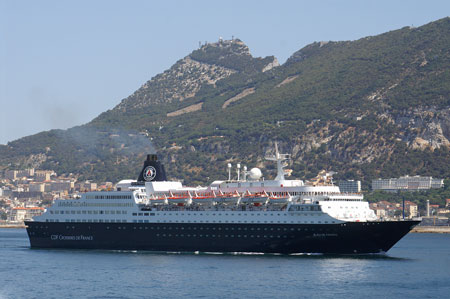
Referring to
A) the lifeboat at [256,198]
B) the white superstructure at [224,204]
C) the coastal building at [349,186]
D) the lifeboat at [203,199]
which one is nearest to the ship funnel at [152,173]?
the white superstructure at [224,204]

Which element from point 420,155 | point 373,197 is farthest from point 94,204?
point 420,155

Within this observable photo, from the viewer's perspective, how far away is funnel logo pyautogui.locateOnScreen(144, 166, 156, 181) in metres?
79.1

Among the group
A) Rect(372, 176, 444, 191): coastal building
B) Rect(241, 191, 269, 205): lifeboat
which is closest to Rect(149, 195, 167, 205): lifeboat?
Rect(241, 191, 269, 205): lifeboat

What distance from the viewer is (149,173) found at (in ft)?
260

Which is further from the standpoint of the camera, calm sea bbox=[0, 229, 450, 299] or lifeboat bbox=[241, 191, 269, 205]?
lifeboat bbox=[241, 191, 269, 205]

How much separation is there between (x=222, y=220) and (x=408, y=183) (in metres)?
111

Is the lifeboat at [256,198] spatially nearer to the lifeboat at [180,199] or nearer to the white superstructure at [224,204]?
the white superstructure at [224,204]

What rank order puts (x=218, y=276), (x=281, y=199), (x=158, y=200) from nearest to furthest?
(x=218, y=276), (x=281, y=199), (x=158, y=200)

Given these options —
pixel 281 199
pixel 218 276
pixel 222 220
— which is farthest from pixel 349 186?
pixel 218 276

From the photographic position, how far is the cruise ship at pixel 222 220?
223ft

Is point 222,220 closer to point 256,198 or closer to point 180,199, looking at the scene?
point 256,198

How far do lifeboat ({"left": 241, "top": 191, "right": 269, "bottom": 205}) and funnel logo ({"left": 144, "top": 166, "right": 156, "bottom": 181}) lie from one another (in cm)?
1100

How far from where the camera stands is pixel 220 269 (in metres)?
61.3

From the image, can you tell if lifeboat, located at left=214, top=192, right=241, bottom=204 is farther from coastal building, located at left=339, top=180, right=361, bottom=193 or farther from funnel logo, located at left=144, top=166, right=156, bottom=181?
coastal building, located at left=339, top=180, right=361, bottom=193
